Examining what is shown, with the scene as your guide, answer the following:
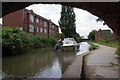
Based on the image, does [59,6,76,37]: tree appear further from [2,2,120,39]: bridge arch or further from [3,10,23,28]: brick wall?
[2,2,120,39]: bridge arch

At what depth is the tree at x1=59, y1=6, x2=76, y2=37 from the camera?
257 ft

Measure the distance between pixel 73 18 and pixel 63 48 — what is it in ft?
165

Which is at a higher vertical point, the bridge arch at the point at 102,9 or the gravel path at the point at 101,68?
the bridge arch at the point at 102,9

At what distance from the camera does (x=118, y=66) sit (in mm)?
13031

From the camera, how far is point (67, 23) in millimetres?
79188

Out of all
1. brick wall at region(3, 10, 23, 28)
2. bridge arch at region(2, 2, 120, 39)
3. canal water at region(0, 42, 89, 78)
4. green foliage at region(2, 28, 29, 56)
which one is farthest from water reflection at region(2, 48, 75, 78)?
brick wall at region(3, 10, 23, 28)

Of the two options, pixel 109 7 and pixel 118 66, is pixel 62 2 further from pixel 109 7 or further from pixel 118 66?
pixel 118 66

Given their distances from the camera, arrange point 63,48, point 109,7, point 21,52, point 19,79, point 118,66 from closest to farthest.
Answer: point 109,7
point 19,79
point 118,66
point 21,52
point 63,48

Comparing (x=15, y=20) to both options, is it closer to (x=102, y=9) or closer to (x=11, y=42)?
(x=11, y=42)

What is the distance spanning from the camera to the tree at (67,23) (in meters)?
78.4

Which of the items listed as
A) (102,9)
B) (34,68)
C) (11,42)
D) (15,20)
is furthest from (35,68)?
(15,20)

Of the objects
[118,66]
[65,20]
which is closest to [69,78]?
[118,66]

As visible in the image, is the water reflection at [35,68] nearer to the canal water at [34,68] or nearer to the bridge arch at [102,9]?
the canal water at [34,68]

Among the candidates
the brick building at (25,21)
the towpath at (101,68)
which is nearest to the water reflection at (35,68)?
the towpath at (101,68)
